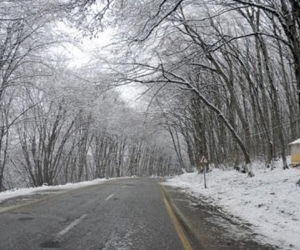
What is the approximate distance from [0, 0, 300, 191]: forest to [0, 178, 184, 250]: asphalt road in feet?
13.6

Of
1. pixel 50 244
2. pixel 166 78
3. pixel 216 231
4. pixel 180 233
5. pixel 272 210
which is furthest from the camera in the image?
pixel 166 78

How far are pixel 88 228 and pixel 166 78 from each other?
11875mm

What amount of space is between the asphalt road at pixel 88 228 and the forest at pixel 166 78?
13.6ft

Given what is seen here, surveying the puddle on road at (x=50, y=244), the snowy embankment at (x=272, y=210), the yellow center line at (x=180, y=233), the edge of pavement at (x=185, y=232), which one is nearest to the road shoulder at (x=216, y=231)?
the edge of pavement at (x=185, y=232)

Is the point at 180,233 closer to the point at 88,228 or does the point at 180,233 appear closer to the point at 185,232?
the point at 185,232

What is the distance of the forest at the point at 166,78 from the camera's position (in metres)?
11.6

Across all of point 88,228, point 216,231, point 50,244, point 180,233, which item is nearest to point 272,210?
point 216,231

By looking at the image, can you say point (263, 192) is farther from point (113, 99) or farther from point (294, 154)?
point (113, 99)

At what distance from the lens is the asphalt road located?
6383 mm

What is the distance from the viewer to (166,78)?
1862 centimetres

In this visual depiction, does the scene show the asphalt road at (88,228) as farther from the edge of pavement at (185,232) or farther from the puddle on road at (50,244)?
the edge of pavement at (185,232)

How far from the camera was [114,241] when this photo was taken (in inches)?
264

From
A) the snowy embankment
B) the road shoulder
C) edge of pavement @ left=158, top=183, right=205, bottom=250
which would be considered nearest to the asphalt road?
edge of pavement @ left=158, top=183, right=205, bottom=250

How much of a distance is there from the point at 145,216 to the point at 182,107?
91.4 ft
